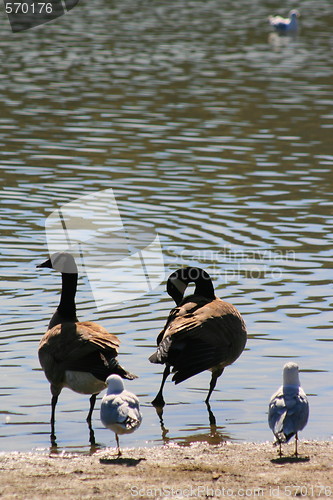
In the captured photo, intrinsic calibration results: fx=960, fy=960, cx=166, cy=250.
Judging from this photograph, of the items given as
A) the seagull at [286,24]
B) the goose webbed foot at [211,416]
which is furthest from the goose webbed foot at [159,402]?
the seagull at [286,24]

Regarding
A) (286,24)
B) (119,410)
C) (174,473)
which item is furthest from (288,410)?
(286,24)

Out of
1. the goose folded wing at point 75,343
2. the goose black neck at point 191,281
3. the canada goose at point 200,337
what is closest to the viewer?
the goose folded wing at point 75,343

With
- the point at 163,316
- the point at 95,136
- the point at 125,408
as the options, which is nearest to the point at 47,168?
the point at 95,136

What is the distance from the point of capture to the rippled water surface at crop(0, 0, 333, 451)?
969 cm

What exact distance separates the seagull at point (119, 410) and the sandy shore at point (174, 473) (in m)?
0.31

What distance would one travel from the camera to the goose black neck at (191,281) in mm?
9852

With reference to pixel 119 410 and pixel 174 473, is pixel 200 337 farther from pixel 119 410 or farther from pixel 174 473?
pixel 174 473

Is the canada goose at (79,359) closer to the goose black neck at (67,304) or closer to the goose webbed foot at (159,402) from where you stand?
the goose black neck at (67,304)

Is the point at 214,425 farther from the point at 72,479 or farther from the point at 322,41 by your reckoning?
the point at 322,41

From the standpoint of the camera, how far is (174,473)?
7426 mm

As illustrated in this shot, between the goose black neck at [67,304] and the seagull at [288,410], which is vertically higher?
the goose black neck at [67,304]

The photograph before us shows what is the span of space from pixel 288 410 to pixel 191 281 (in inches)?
110

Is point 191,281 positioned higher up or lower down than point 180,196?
higher up

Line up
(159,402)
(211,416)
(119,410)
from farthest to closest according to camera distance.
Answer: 1. (159,402)
2. (211,416)
3. (119,410)
